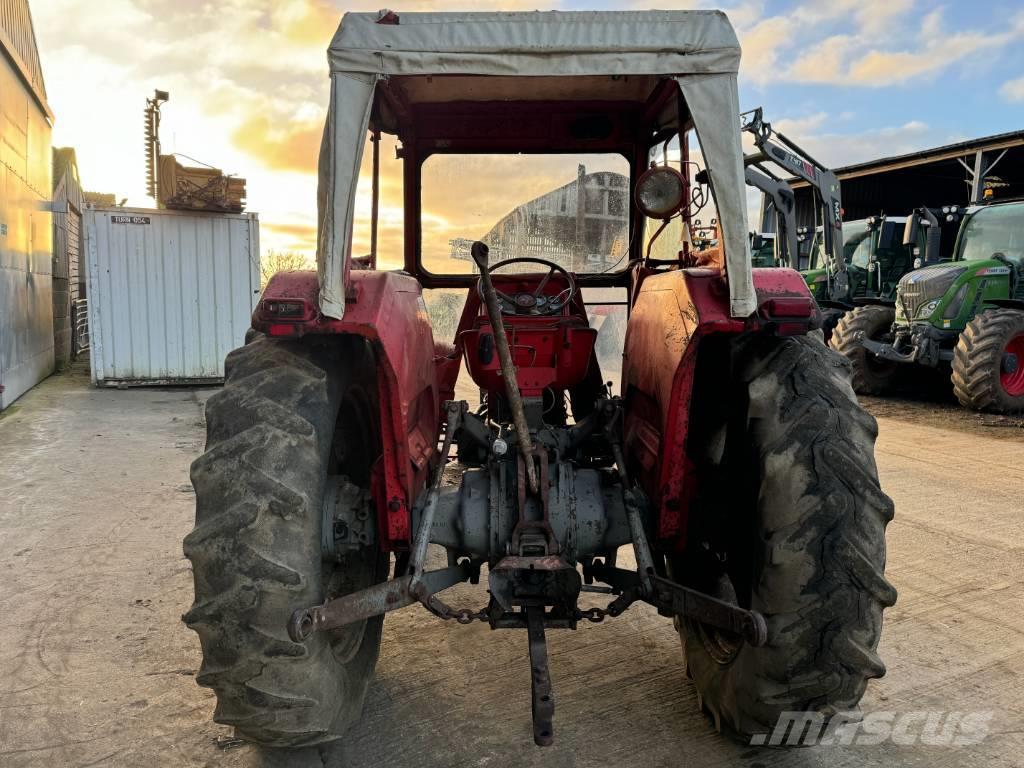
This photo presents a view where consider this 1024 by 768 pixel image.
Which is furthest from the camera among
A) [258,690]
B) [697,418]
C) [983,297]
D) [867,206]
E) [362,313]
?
[867,206]

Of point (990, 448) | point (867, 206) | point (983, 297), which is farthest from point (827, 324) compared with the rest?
point (867, 206)

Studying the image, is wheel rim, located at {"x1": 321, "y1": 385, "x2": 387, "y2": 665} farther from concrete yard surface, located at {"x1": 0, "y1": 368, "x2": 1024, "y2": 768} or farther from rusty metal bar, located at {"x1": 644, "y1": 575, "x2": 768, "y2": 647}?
rusty metal bar, located at {"x1": 644, "y1": 575, "x2": 768, "y2": 647}

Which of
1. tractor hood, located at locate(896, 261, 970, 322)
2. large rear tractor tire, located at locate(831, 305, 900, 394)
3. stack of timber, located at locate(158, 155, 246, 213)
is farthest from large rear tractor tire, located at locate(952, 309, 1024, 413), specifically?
stack of timber, located at locate(158, 155, 246, 213)

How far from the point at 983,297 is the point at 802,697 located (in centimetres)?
982

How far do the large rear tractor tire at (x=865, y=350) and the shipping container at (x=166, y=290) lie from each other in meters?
8.78

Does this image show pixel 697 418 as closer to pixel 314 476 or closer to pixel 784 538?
pixel 784 538

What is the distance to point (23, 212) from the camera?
11242 millimetres

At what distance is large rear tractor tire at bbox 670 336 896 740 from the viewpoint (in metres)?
2.21

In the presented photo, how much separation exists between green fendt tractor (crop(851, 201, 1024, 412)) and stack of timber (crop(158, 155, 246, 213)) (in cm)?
928

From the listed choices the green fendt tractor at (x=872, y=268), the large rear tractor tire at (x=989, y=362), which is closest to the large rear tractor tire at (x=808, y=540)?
the large rear tractor tire at (x=989, y=362)

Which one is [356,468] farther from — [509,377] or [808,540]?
[808,540]

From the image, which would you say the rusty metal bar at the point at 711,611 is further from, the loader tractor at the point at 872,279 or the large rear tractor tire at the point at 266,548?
the loader tractor at the point at 872,279

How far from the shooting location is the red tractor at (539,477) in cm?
220

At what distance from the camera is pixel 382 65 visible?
2.23 meters
